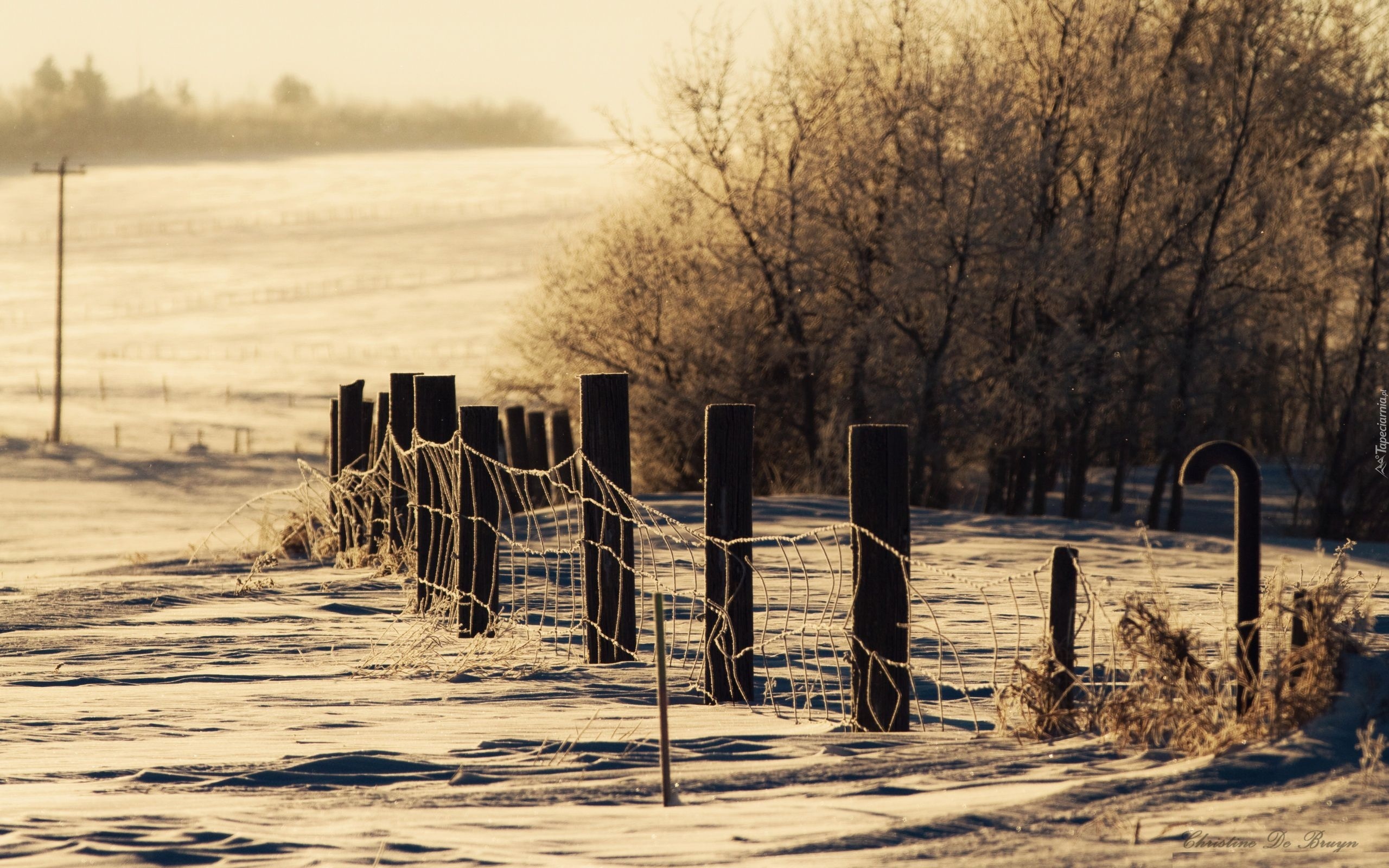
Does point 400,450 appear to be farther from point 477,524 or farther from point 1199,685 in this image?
point 1199,685

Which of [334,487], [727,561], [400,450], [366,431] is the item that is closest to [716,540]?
[727,561]

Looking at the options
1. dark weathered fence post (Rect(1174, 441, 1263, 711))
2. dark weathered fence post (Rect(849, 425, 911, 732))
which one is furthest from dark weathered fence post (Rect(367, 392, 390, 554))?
dark weathered fence post (Rect(1174, 441, 1263, 711))

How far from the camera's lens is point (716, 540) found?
626cm

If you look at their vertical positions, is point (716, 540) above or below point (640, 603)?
above

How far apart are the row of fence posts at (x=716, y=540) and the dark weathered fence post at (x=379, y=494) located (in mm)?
21

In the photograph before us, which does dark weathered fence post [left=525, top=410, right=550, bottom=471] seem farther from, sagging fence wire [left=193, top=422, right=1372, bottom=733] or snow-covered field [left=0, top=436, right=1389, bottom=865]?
snow-covered field [left=0, top=436, right=1389, bottom=865]

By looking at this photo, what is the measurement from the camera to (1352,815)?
3746mm

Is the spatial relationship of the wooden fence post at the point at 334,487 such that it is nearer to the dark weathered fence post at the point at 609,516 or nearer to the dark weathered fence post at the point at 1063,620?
the dark weathered fence post at the point at 609,516

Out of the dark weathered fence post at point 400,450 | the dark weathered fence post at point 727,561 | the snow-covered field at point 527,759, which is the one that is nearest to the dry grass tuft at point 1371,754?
the snow-covered field at point 527,759
